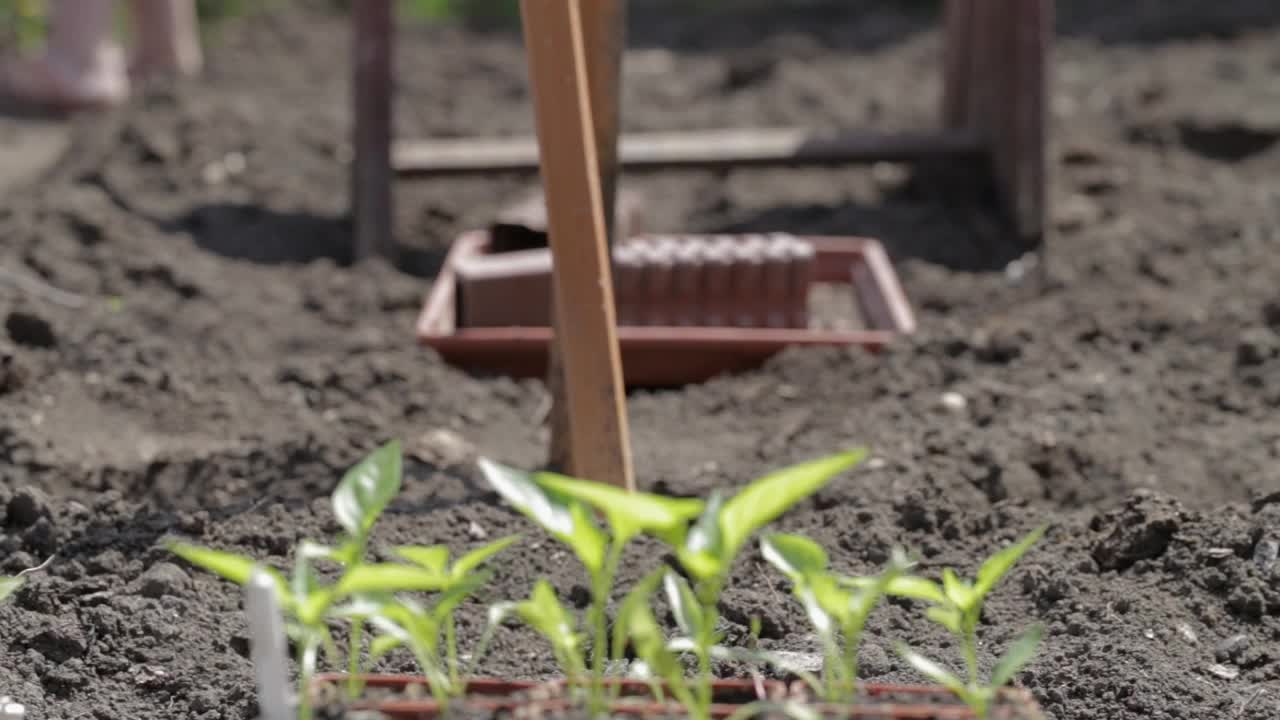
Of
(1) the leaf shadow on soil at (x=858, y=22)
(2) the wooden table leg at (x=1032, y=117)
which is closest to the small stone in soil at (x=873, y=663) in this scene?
(2) the wooden table leg at (x=1032, y=117)

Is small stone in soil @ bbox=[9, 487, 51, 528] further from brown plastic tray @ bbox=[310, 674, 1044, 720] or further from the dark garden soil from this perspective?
brown plastic tray @ bbox=[310, 674, 1044, 720]

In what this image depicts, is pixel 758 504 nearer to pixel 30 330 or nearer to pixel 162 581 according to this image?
pixel 162 581

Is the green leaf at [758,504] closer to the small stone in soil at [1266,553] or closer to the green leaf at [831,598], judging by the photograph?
the green leaf at [831,598]

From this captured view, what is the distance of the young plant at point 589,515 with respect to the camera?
1.42m

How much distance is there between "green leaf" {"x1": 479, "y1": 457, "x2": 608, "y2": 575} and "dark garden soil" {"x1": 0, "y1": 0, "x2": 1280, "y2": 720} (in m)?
0.77

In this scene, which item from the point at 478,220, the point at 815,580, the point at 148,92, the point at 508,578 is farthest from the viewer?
the point at 148,92

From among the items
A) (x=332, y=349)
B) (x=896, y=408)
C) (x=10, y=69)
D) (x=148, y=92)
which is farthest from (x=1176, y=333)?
(x=10, y=69)

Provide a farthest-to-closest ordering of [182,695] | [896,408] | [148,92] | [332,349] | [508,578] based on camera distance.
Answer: [148,92]
[332,349]
[896,408]
[508,578]
[182,695]

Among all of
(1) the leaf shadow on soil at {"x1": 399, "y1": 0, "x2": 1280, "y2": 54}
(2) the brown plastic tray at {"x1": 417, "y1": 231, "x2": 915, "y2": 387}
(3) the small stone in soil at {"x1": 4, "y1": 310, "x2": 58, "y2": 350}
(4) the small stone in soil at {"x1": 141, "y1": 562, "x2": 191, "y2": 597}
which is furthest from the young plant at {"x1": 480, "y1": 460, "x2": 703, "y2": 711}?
(1) the leaf shadow on soil at {"x1": 399, "y1": 0, "x2": 1280, "y2": 54}

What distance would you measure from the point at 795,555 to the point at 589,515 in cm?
19

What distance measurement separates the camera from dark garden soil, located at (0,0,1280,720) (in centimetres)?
237

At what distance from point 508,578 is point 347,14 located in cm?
591

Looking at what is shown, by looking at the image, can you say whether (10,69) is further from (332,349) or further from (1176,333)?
(1176,333)

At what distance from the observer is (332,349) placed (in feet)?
12.6
